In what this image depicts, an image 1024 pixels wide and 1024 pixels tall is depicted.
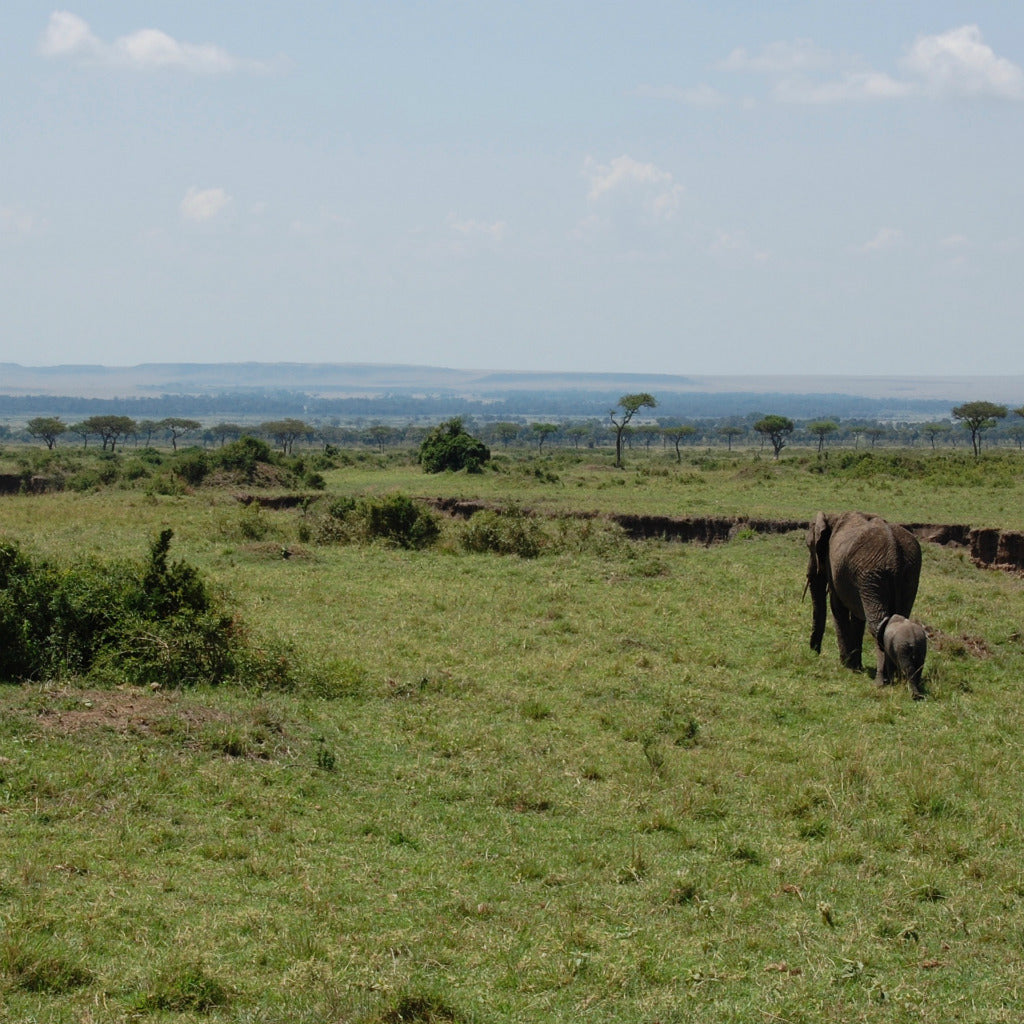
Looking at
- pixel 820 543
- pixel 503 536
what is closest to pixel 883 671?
pixel 820 543

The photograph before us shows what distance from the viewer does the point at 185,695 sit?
12.2m

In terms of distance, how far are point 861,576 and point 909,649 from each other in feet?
5.02

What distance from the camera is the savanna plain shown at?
20.7ft

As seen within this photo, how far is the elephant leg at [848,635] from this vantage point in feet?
52.2

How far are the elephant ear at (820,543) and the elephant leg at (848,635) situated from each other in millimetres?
1071

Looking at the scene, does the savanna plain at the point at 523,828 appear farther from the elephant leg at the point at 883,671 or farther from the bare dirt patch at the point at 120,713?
the elephant leg at the point at 883,671

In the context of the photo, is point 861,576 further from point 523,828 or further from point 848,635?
point 523,828

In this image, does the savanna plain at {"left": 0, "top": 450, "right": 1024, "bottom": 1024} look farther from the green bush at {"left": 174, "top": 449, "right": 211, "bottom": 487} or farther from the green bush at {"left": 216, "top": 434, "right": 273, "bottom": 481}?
the green bush at {"left": 174, "top": 449, "right": 211, "bottom": 487}

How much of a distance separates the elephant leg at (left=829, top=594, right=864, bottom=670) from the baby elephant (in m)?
1.83

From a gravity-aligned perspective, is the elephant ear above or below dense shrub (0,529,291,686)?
above

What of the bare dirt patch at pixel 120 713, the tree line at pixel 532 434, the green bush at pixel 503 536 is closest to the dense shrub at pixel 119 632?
the bare dirt patch at pixel 120 713

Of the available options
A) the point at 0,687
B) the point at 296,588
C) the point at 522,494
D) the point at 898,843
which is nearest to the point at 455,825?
the point at 898,843

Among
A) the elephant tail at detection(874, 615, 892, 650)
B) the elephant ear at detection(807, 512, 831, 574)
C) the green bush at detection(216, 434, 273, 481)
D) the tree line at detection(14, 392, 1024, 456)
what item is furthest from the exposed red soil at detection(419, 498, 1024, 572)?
the tree line at detection(14, 392, 1024, 456)

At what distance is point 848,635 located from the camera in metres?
16.0
